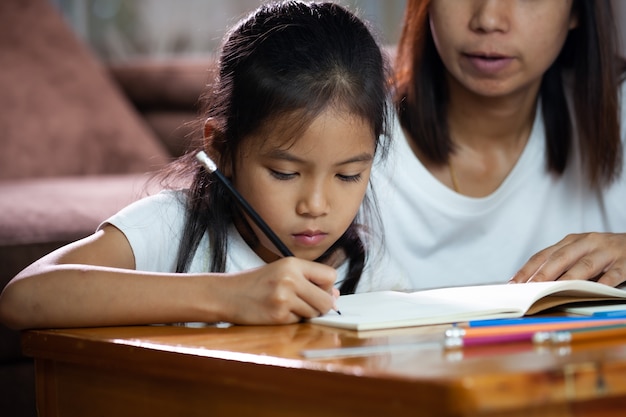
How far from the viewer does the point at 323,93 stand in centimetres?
120

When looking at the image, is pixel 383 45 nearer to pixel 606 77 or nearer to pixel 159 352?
pixel 606 77

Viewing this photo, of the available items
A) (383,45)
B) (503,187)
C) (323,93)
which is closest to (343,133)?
(323,93)

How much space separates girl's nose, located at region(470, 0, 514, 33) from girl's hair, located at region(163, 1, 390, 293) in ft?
0.87

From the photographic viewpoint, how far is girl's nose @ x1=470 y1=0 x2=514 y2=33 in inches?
61.6

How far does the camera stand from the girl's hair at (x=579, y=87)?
173cm

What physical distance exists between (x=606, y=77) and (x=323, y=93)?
→ 0.73m

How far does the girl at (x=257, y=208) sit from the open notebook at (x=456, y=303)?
5 centimetres

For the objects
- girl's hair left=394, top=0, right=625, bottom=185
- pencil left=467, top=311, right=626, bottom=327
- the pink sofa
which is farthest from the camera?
the pink sofa

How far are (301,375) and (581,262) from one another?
2.06 ft

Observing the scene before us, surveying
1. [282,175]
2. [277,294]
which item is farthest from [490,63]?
[277,294]

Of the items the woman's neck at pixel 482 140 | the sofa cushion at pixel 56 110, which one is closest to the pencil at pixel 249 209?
the woman's neck at pixel 482 140

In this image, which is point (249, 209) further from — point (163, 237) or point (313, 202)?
point (163, 237)

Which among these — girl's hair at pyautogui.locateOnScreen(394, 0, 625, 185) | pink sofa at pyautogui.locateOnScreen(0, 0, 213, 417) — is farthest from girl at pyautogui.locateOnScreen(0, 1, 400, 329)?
pink sofa at pyautogui.locateOnScreen(0, 0, 213, 417)

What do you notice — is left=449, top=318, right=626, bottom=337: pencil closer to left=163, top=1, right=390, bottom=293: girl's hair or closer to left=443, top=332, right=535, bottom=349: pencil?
left=443, top=332, right=535, bottom=349: pencil
